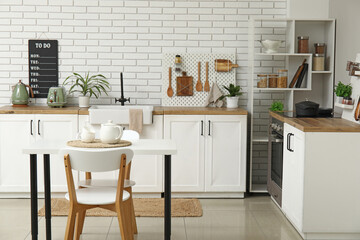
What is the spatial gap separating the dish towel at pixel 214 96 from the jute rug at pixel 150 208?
1.17m

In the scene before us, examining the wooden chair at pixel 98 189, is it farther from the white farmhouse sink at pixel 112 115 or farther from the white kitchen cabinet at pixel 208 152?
the white kitchen cabinet at pixel 208 152

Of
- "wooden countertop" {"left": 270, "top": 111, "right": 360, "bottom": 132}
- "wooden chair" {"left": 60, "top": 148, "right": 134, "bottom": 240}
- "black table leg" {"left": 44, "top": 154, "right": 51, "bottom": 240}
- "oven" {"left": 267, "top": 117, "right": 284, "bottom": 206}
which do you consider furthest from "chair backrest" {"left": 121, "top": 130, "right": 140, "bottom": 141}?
"oven" {"left": 267, "top": 117, "right": 284, "bottom": 206}

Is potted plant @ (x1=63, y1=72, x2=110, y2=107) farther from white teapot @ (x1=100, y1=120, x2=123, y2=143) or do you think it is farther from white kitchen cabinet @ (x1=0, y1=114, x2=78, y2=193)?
white teapot @ (x1=100, y1=120, x2=123, y2=143)

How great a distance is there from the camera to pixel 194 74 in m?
6.36

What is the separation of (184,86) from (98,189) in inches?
98.5

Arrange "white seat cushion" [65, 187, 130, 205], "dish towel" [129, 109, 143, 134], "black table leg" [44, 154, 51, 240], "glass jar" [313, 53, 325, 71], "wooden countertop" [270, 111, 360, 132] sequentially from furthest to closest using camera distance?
"glass jar" [313, 53, 325, 71]
"dish towel" [129, 109, 143, 134]
"wooden countertop" [270, 111, 360, 132]
"black table leg" [44, 154, 51, 240]
"white seat cushion" [65, 187, 130, 205]

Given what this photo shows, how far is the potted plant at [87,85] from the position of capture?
20.1ft

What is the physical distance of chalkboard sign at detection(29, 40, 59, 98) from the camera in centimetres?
626

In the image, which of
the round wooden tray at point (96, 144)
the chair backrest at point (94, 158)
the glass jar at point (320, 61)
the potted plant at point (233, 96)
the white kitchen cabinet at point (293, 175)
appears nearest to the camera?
the chair backrest at point (94, 158)

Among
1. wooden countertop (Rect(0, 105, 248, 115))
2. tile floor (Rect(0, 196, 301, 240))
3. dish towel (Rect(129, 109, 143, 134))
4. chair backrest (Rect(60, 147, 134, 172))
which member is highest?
wooden countertop (Rect(0, 105, 248, 115))

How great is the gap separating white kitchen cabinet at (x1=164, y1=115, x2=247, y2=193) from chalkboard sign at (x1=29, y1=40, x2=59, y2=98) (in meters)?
1.51

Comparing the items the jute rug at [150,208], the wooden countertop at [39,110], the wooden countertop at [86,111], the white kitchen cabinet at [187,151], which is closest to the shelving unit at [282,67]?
the wooden countertop at [86,111]

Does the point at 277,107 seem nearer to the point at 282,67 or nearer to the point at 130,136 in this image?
the point at 282,67

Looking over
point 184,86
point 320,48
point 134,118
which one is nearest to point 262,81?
point 320,48
